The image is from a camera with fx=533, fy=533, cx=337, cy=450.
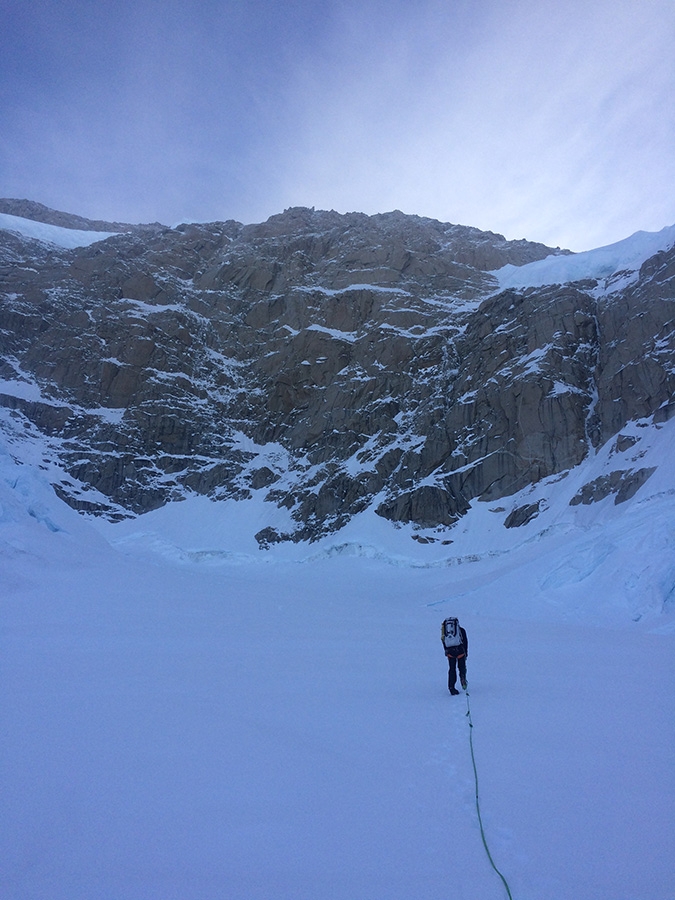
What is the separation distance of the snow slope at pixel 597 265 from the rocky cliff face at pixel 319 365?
3.97m

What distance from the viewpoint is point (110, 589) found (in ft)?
45.5

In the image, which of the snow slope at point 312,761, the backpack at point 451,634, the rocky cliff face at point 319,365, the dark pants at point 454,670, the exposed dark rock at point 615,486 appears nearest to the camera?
the snow slope at point 312,761

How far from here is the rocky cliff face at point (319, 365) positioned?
59281 mm

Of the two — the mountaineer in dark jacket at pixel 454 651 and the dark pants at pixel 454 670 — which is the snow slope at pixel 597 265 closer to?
the mountaineer in dark jacket at pixel 454 651

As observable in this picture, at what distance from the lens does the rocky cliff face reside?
194ft

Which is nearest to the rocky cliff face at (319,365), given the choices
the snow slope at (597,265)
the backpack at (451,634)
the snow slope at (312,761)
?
the snow slope at (597,265)

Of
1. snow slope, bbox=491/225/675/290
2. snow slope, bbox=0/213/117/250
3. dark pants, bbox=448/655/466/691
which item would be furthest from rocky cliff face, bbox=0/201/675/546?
dark pants, bbox=448/655/466/691

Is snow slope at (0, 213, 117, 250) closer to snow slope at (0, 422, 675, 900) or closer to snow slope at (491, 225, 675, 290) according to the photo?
snow slope at (491, 225, 675, 290)

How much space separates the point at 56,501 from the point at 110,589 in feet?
43.5

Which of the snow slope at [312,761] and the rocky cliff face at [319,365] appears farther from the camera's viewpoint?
the rocky cliff face at [319,365]

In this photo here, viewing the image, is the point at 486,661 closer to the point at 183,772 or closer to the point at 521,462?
the point at 183,772

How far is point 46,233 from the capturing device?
131750mm

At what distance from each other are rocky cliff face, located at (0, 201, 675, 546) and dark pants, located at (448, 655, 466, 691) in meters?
50.7

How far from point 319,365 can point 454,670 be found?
268ft
